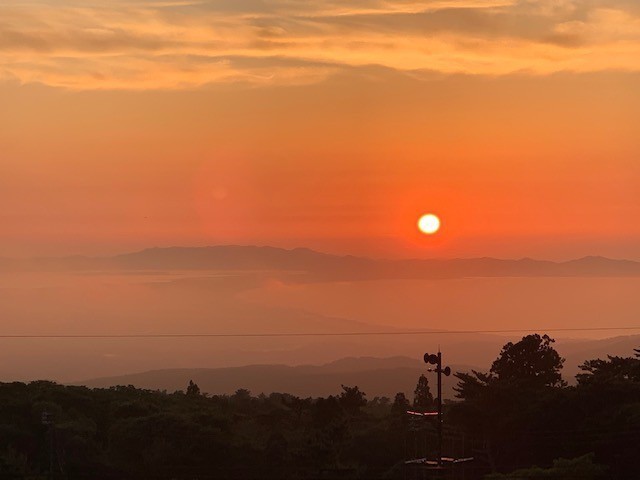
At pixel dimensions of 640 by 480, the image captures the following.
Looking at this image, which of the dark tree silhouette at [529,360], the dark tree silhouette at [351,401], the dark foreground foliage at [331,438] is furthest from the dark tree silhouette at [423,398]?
the dark foreground foliage at [331,438]

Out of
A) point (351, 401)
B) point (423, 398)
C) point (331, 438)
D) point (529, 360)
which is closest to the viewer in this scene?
point (331, 438)

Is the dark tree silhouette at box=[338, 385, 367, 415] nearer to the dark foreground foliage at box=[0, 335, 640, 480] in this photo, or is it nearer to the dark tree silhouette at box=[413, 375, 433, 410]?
the dark tree silhouette at box=[413, 375, 433, 410]

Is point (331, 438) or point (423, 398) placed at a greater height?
point (423, 398)

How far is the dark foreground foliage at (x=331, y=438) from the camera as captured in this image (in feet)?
297

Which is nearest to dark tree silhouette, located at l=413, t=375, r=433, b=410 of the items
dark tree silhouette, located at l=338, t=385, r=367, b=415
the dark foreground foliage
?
dark tree silhouette, located at l=338, t=385, r=367, b=415

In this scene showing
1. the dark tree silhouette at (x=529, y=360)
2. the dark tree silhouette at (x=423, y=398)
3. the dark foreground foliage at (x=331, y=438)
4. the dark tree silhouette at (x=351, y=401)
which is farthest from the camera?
the dark tree silhouette at (x=423, y=398)

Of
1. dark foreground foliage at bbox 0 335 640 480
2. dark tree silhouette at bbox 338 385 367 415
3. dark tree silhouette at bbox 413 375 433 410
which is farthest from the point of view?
dark tree silhouette at bbox 413 375 433 410

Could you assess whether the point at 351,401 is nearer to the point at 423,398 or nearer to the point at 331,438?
the point at 423,398

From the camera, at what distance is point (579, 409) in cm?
9631

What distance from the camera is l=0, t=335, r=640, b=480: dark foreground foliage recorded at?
90500 millimetres

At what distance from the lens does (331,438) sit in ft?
351

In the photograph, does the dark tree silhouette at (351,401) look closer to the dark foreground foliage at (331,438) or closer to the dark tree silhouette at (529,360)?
the dark tree silhouette at (529,360)

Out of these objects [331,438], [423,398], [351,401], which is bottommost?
[331,438]

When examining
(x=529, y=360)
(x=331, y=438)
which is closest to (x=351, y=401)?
(x=529, y=360)
